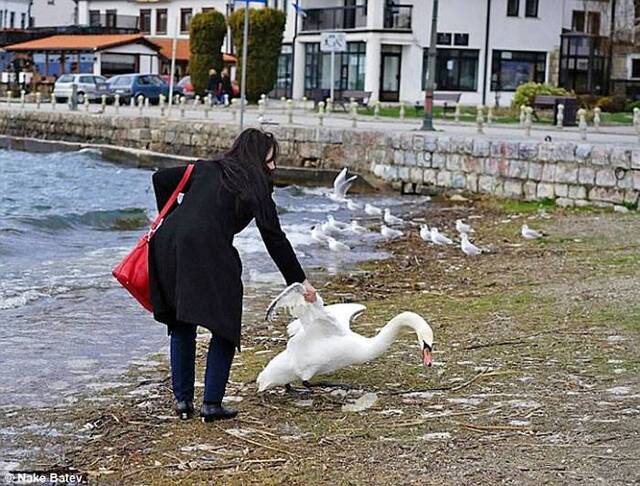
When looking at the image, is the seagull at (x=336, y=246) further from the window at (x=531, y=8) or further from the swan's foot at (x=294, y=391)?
the window at (x=531, y=8)

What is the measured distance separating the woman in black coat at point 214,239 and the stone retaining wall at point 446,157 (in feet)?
47.6

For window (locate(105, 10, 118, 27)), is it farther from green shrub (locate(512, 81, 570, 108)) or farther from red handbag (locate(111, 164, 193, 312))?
red handbag (locate(111, 164, 193, 312))

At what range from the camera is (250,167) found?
6.39 meters

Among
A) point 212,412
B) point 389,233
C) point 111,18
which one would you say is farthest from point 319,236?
point 111,18

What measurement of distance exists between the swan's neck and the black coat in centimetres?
90

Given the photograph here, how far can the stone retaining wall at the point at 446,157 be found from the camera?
20609 mm

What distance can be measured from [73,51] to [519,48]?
23372 millimetres

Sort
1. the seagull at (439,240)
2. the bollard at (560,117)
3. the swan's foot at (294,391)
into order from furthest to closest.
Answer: the bollard at (560,117)
the seagull at (439,240)
the swan's foot at (294,391)

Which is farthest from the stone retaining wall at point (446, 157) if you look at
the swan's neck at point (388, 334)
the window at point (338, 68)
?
the window at point (338, 68)

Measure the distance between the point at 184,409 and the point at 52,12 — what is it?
3171 inches

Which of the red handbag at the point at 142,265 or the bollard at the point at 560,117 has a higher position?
the bollard at the point at 560,117

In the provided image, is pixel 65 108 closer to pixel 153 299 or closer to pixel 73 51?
pixel 73 51

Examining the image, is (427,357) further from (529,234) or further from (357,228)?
(357,228)

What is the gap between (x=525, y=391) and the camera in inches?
277
